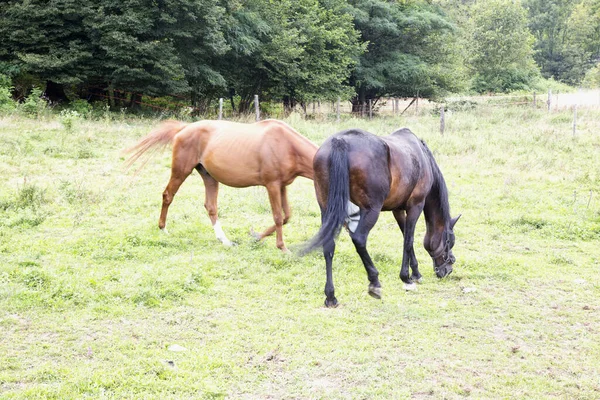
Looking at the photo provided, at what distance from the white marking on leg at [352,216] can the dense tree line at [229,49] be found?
15543 mm

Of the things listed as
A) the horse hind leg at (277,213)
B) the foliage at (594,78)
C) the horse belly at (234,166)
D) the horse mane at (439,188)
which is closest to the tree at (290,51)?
the horse belly at (234,166)

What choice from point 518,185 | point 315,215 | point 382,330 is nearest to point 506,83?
point 518,185

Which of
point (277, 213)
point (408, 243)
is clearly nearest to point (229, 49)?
point (277, 213)

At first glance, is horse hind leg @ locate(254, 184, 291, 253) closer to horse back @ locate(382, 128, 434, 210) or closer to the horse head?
horse back @ locate(382, 128, 434, 210)

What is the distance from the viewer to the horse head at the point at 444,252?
6.21m

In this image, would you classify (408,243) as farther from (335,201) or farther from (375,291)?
(335,201)

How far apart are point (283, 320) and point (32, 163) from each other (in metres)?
8.02

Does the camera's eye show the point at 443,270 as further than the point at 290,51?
No

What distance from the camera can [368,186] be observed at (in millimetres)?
5258

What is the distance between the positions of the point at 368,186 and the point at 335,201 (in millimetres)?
411

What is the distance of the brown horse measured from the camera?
6.99 meters

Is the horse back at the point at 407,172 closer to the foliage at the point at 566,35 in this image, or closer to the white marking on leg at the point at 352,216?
the white marking on leg at the point at 352,216

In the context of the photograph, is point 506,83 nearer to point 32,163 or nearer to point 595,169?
point 595,169

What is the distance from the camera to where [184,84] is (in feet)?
68.3
